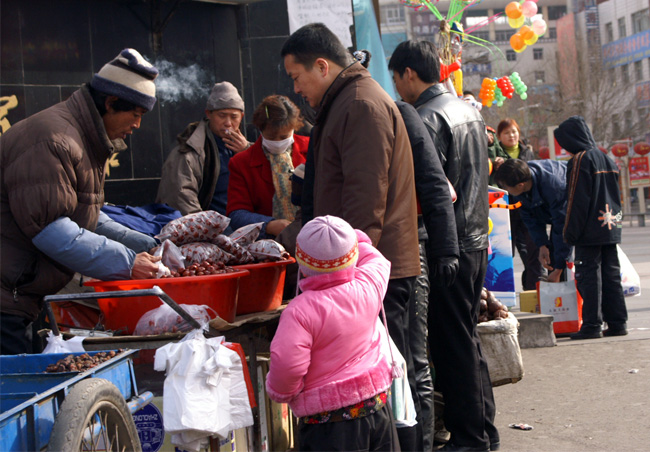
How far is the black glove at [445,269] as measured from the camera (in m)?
3.91

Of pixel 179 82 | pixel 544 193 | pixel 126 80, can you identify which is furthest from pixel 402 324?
pixel 544 193

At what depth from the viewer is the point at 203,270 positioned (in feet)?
12.8

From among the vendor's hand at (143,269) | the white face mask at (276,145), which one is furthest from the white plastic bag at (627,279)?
the vendor's hand at (143,269)

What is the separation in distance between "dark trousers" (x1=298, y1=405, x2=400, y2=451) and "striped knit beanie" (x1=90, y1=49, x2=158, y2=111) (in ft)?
5.69

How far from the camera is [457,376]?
431cm

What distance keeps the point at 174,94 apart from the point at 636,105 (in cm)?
4559

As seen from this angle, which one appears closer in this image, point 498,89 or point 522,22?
point 522,22

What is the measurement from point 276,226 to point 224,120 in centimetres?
134

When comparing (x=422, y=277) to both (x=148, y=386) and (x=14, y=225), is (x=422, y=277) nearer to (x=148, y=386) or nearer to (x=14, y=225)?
(x=148, y=386)

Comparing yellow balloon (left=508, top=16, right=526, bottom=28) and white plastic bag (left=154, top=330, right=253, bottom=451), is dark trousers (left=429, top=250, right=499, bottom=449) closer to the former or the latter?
white plastic bag (left=154, top=330, right=253, bottom=451)

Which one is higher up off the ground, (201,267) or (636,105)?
(636,105)

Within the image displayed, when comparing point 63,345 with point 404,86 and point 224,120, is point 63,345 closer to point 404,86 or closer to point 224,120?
point 404,86

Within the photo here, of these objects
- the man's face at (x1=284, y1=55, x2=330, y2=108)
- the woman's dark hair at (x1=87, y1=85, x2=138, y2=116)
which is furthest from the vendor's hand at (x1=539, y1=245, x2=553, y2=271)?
the woman's dark hair at (x1=87, y1=85, x2=138, y2=116)

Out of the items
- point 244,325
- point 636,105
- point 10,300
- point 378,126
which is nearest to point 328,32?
point 378,126
